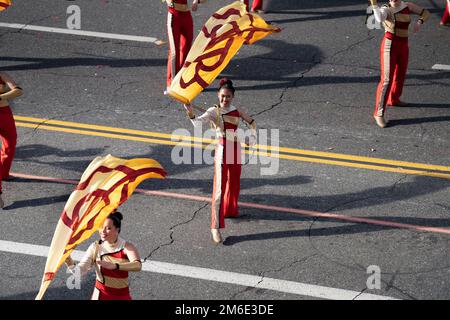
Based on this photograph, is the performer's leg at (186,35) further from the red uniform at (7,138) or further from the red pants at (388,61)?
the red uniform at (7,138)

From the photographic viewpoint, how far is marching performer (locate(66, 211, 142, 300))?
436 inches

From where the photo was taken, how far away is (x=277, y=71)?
18500mm

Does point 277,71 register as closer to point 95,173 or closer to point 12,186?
point 12,186

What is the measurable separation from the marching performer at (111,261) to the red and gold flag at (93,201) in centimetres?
15

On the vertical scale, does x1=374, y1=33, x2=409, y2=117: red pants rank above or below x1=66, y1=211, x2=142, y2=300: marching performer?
above

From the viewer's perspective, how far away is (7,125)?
14688mm

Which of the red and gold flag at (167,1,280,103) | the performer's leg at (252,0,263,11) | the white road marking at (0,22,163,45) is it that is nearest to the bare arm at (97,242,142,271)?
the red and gold flag at (167,1,280,103)

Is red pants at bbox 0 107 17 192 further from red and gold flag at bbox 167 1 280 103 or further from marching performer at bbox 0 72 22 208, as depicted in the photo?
red and gold flag at bbox 167 1 280 103

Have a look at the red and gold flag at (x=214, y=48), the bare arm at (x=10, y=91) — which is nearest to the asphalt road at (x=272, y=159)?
the bare arm at (x=10, y=91)

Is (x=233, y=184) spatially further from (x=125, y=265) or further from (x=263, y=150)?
(x=125, y=265)

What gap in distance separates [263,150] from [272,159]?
0.31 meters

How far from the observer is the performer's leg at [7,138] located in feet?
48.1

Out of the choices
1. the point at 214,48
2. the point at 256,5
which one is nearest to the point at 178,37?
the point at 256,5

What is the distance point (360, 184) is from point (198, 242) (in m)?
2.65
